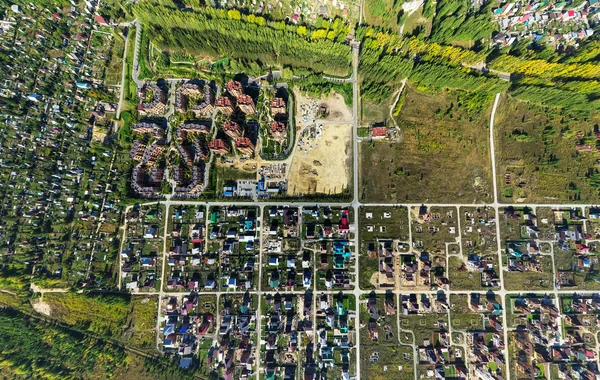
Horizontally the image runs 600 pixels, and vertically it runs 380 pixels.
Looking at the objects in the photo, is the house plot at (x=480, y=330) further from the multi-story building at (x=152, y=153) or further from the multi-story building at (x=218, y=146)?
the multi-story building at (x=152, y=153)

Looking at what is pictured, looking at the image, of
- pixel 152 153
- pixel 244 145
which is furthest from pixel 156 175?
pixel 244 145

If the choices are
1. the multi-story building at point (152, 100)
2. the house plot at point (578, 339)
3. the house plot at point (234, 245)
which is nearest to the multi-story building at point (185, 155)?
the multi-story building at point (152, 100)

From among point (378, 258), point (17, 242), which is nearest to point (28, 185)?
point (17, 242)

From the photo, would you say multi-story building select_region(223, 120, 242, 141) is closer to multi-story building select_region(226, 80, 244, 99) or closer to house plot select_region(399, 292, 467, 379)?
multi-story building select_region(226, 80, 244, 99)

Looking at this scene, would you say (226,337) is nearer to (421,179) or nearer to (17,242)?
(17,242)

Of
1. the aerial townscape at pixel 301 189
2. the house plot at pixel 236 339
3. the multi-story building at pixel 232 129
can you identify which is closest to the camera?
the house plot at pixel 236 339

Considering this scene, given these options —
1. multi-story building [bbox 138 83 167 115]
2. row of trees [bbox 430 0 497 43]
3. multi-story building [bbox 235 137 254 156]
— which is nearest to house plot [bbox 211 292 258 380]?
multi-story building [bbox 235 137 254 156]
